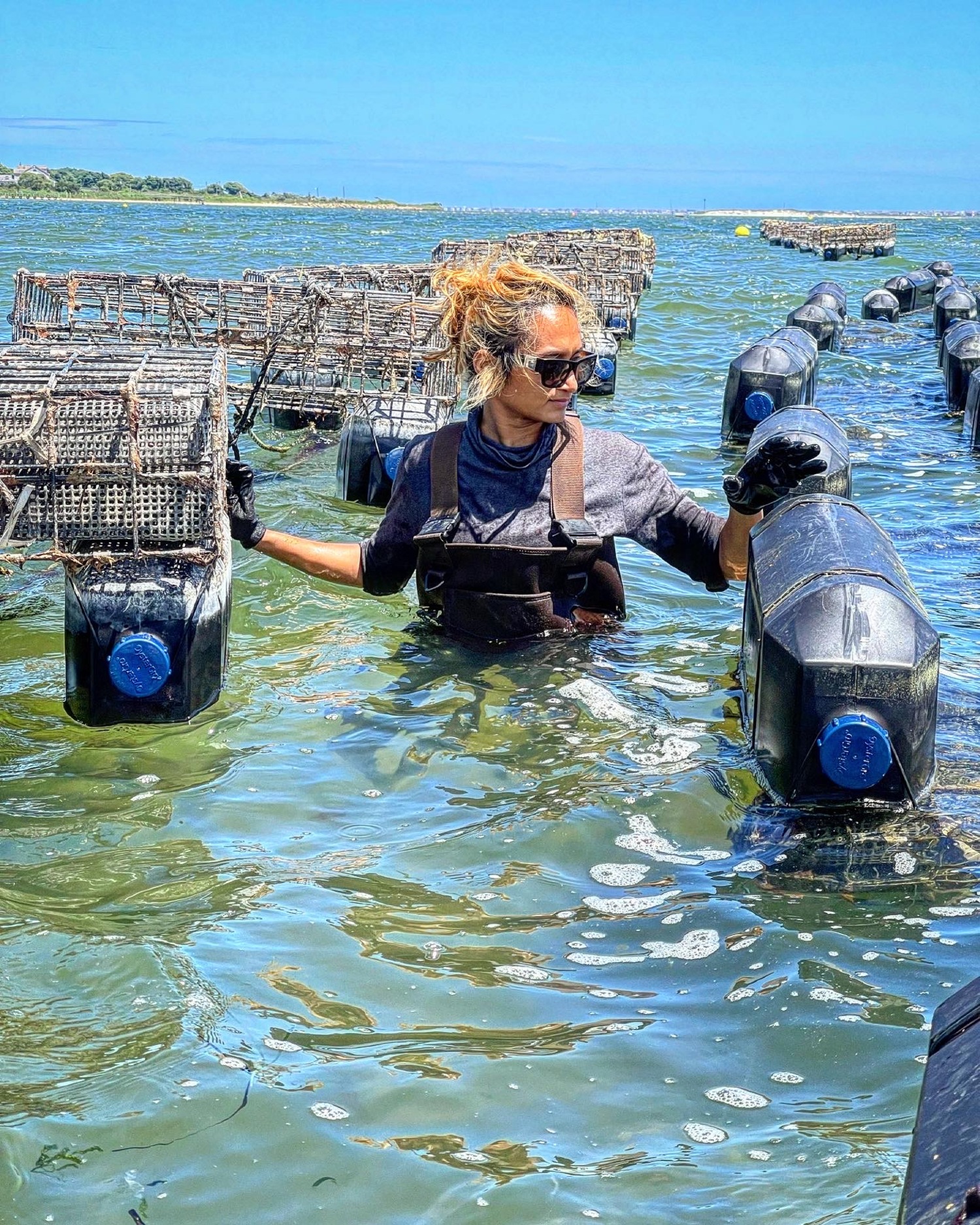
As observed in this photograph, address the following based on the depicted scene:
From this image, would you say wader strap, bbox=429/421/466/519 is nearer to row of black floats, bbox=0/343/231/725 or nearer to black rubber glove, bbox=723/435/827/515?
row of black floats, bbox=0/343/231/725

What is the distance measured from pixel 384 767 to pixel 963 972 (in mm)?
2005

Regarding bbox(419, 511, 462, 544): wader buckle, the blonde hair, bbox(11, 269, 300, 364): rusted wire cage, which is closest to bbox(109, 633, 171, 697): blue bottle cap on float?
bbox(419, 511, 462, 544): wader buckle

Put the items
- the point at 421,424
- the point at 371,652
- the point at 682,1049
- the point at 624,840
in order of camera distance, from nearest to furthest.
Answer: the point at 682,1049 → the point at 624,840 → the point at 371,652 → the point at 421,424

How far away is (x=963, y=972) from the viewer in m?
3.11

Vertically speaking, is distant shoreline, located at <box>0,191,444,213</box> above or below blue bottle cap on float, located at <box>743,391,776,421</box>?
above

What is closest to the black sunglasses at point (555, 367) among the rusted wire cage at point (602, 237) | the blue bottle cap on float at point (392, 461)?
the blue bottle cap on float at point (392, 461)

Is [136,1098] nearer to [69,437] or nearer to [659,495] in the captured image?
[69,437]

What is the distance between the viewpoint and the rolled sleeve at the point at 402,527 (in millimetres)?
4660

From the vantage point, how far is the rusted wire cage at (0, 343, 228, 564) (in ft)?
14.3

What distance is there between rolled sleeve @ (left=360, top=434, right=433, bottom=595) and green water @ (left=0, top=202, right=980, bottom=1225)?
0.45 m

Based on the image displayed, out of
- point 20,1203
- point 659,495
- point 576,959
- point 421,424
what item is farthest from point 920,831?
point 421,424

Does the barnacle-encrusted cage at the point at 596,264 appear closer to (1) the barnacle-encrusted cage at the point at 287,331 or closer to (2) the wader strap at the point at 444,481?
(1) the barnacle-encrusted cage at the point at 287,331

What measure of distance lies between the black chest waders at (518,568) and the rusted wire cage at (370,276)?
837cm

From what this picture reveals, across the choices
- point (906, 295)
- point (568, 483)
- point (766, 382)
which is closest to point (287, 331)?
point (766, 382)
